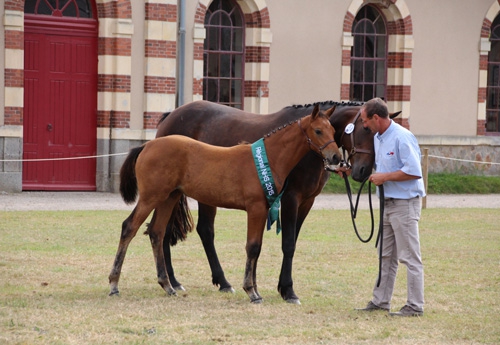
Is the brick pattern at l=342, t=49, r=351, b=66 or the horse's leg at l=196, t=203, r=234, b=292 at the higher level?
the brick pattern at l=342, t=49, r=351, b=66

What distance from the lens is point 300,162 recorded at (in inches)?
369

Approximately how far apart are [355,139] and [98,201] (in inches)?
423

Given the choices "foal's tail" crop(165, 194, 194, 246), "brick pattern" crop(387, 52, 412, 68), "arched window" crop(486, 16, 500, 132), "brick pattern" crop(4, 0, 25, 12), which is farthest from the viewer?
"arched window" crop(486, 16, 500, 132)

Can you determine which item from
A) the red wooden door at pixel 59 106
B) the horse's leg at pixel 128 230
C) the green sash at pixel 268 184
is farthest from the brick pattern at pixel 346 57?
the horse's leg at pixel 128 230

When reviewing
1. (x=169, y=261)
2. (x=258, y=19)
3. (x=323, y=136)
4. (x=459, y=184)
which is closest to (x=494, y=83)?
(x=459, y=184)

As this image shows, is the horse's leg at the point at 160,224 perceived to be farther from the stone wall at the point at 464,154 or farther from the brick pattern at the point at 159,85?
the stone wall at the point at 464,154

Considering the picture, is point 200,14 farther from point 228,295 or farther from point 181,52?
→ point 228,295

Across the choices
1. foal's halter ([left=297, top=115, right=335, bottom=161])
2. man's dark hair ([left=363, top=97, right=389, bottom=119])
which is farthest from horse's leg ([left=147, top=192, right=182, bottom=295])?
man's dark hair ([left=363, top=97, right=389, bottom=119])

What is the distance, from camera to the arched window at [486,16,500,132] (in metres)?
26.3

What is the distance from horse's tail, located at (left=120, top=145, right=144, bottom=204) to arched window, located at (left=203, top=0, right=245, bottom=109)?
A: 494 inches

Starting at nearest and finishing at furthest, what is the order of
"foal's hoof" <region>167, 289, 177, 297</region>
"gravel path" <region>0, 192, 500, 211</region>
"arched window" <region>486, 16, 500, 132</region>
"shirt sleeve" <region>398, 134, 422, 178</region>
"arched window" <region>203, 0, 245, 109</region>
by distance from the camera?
1. "shirt sleeve" <region>398, 134, 422, 178</region>
2. "foal's hoof" <region>167, 289, 177, 297</region>
3. "gravel path" <region>0, 192, 500, 211</region>
4. "arched window" <region>203, 0, 245, 109</region>
5. "arched window" <region>486, 16, 500, 132</region>

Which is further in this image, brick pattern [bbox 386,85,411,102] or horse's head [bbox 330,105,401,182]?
brick pattern [bbox 386,85,411,102]

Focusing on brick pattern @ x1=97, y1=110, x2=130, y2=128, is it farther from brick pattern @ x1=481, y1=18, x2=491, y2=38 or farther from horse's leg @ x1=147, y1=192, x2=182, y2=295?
horse's leg @ x1=147, y1=192, x2=182, y2=295

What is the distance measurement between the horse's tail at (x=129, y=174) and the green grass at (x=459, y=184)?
13075mm
